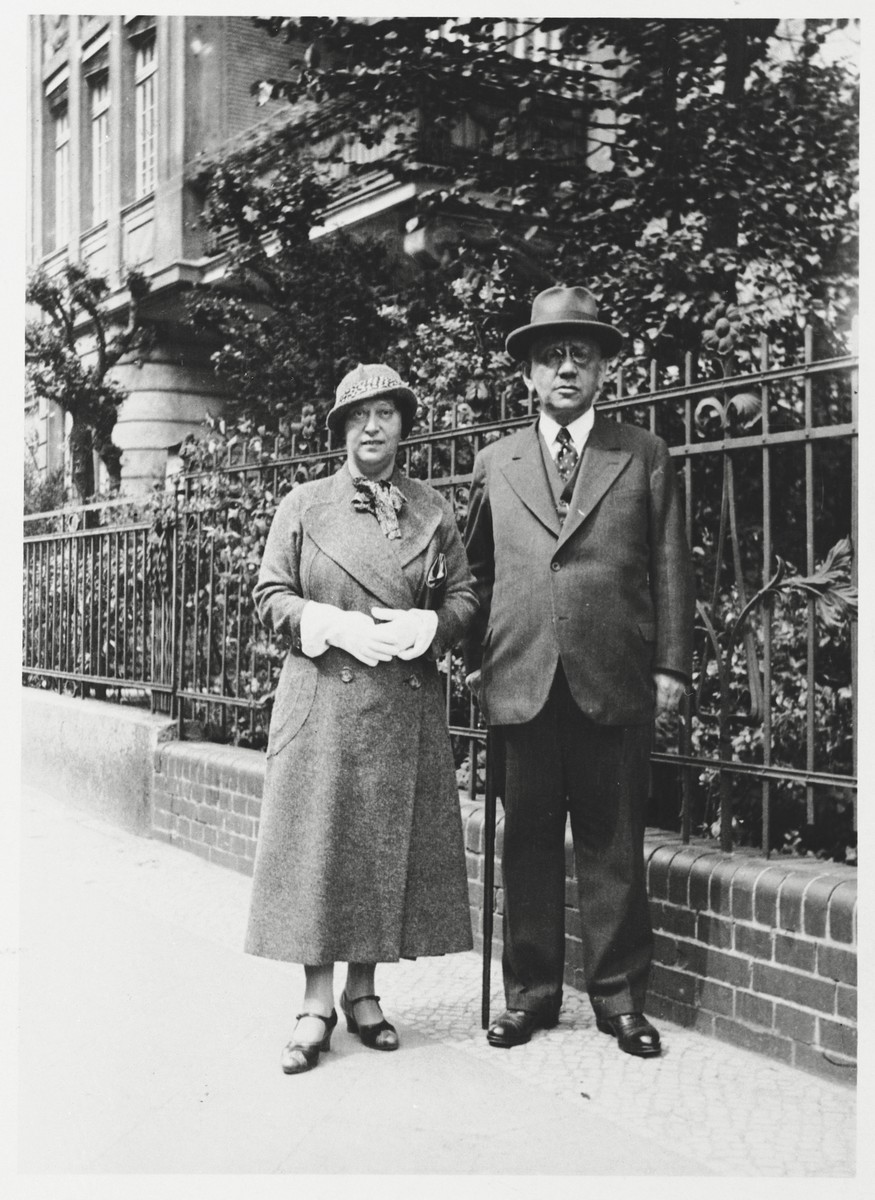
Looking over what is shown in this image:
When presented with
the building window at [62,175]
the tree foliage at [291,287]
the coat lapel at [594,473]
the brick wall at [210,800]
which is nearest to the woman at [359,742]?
the coat lapel at [594,473]

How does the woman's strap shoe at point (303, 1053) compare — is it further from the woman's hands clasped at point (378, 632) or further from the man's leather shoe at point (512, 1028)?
the woman's hands clasped at point (378, 632)

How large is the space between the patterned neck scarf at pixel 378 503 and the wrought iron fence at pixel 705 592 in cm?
106

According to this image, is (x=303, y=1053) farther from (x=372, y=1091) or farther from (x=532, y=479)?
(x=532, y=479)

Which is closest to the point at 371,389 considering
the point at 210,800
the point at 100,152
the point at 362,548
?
the point at 362,548

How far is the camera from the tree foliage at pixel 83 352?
10727mm

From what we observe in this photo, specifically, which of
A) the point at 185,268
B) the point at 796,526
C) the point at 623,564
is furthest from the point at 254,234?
the point at 623,564

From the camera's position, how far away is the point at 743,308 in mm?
5605

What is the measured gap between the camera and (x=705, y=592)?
5246 mm

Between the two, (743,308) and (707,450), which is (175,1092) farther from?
(743,308)

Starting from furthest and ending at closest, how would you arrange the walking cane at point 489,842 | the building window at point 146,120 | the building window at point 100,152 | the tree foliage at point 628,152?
the building window at point 100,152, the building window at point 146,120, the tree foliage at point 628,152, the walking cane at point 489,842

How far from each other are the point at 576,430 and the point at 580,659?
771mm

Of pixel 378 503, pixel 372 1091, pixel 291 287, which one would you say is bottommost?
pixel 372 1091

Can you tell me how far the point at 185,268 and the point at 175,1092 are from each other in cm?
782

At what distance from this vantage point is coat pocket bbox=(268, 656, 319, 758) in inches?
150
